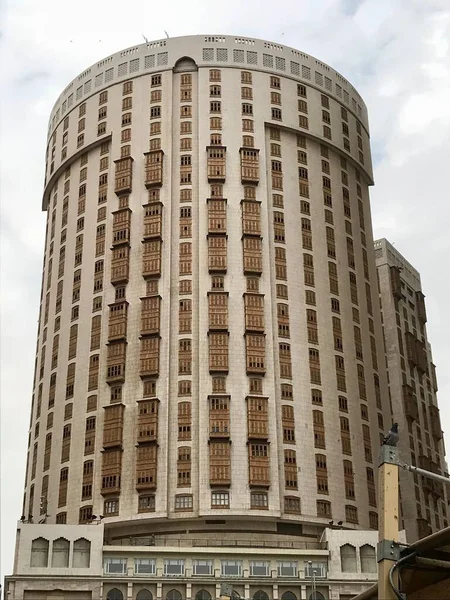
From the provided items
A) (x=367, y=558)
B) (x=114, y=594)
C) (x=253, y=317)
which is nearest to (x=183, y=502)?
(x=114, y=594)

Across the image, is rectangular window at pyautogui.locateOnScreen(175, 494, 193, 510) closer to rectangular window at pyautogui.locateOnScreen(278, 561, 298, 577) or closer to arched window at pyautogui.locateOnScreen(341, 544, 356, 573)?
rectangular window at pyautogui.locateOnScreen(278, 561, 298, 577)

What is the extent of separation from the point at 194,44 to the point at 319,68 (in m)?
12.9

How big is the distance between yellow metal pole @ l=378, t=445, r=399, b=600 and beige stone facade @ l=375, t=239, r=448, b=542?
261ft

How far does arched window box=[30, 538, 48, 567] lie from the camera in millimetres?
70250

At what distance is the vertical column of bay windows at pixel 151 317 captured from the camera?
7406 centimetres

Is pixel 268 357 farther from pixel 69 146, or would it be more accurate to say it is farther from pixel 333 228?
pixel 69 146

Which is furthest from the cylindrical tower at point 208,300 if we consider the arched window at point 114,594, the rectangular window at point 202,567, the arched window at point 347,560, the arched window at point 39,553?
the arched window at point 114,594

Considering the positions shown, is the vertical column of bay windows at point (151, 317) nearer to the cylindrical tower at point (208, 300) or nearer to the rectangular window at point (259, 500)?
the cylindrical tower at point (208, 300)

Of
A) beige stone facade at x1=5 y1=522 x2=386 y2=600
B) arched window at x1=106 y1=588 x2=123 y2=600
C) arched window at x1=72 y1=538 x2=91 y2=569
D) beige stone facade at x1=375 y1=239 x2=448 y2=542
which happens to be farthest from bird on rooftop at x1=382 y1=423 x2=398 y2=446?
beige stone facade at x1=375 y1=239 x2=448 y2=542

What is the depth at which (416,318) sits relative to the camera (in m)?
113

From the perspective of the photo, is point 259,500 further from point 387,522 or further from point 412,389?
point 387,522

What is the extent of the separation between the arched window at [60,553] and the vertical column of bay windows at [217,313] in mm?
11519

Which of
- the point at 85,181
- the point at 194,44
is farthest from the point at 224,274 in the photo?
the point at 194,44

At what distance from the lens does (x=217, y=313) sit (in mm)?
78812
